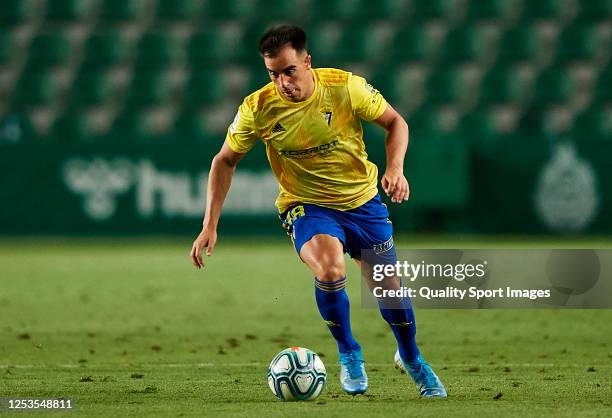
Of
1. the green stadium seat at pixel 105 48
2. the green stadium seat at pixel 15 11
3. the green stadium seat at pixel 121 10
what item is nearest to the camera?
the green stadium seat at pixel 105 48

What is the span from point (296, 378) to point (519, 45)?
18404mm

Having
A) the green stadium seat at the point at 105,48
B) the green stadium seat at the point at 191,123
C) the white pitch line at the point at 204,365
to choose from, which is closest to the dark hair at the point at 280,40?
the white pitch line at the point at 204,365

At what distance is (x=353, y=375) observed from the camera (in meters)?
6.34

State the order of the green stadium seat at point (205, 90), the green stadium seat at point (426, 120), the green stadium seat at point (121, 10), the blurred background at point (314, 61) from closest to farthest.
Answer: the green stadium seat at point (426, 120)
the blurred background at point (314, 61)
the green stadium seat at point (205, 90)
the green stadium seat at point (121, 10)

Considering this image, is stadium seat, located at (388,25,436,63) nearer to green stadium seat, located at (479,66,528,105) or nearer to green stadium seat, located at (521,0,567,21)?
green stadium seat, located at (479,66,528,105)

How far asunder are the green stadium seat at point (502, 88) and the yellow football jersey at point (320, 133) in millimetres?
16659

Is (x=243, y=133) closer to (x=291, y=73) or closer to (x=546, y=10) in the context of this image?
(x=291, y=73)

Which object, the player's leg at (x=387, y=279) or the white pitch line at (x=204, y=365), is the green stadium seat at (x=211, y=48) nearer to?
the white pitch line at (x=204, y=365)

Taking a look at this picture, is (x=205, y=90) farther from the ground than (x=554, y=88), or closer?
farther from the ground

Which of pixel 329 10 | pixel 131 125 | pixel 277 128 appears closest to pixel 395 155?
pixel 277 128

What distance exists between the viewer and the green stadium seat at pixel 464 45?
2358cm

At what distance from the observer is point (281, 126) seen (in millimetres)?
6516

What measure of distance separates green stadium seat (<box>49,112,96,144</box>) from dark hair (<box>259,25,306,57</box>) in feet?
53.4

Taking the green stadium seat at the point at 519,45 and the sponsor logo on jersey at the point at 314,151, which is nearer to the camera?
the sponsor logo on jersey at the point at 314,151
